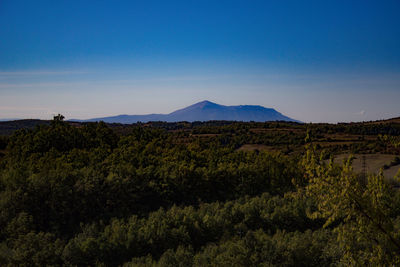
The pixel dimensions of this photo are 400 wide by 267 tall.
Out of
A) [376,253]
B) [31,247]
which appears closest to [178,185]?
[31,247]

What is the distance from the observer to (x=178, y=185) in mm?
35562

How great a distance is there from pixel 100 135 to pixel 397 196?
41.4 m

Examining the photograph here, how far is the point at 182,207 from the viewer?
111ft

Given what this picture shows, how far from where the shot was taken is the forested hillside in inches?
345

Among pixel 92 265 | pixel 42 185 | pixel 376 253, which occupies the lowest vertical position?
pixel 92 265

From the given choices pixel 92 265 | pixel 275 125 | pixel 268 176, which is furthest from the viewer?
pixel 275 125

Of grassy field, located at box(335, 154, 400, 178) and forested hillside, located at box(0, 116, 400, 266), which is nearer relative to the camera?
forested hillside, located at box(0, 116, 400, 266)

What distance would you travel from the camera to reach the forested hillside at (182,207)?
8773 mm

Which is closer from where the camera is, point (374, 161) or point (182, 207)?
point (182, 207)

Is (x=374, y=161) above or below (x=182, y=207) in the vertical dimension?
above

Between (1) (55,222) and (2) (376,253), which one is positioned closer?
(2) (376,253)

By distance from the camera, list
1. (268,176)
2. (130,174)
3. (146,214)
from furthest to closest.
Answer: (268,176) → (130,174) → (146,214)

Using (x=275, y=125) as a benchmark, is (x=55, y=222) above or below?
below

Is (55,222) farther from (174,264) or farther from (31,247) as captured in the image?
(174,264)
